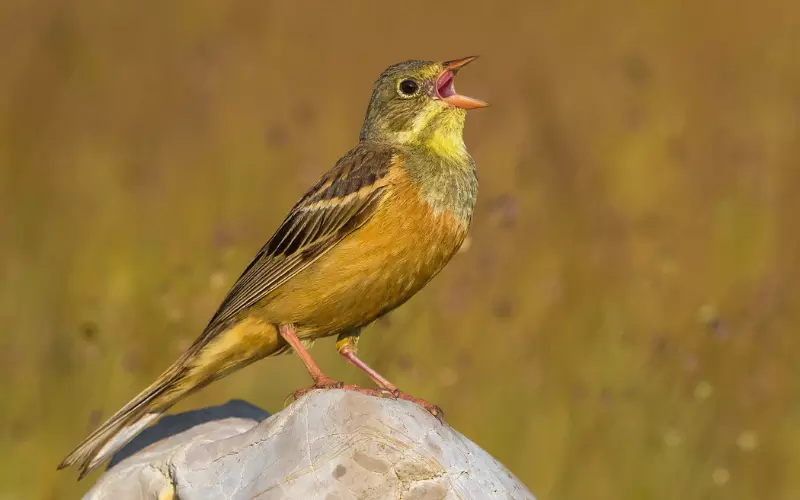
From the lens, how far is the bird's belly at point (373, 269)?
5.51 m

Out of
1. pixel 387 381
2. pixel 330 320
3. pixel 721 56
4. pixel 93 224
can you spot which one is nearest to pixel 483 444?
pixel 387 381

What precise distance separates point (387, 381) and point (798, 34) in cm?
530

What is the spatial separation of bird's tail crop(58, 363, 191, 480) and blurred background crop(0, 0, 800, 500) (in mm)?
484

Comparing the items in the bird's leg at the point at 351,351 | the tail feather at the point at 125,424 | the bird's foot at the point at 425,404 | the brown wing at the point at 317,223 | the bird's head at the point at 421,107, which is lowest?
the bird's foot at the point at 425,404

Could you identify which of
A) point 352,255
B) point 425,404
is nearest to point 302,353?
point 352,255

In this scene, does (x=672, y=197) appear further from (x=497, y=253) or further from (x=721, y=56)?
(x=721, y=56)

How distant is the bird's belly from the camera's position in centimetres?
551

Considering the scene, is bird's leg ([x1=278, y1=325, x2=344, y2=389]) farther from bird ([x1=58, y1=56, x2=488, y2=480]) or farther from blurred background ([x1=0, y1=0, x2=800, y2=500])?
blurred background ([x1=0, y1=0, x2=800, y2=500])

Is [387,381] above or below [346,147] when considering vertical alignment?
below

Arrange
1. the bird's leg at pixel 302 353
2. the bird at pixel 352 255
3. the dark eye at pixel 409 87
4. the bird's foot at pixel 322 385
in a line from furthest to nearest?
the dark eye at pixel 409 87 < the bird's leg at pixel 302 353 < the bird at pixel 352 255 < the bird's foot at pixel 322 385

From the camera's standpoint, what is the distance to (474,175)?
605 cm

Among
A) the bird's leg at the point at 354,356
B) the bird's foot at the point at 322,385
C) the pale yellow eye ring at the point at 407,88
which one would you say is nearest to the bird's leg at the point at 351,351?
the bird's leg at the point at 354,356

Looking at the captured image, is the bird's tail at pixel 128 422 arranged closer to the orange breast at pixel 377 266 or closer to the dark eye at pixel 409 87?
the orange breast at pixel 377 266

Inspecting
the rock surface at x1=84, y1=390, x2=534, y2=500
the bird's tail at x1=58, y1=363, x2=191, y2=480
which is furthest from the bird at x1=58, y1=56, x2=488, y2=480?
the rock surface at x1=84, y1=390, x2=534, y2=500
